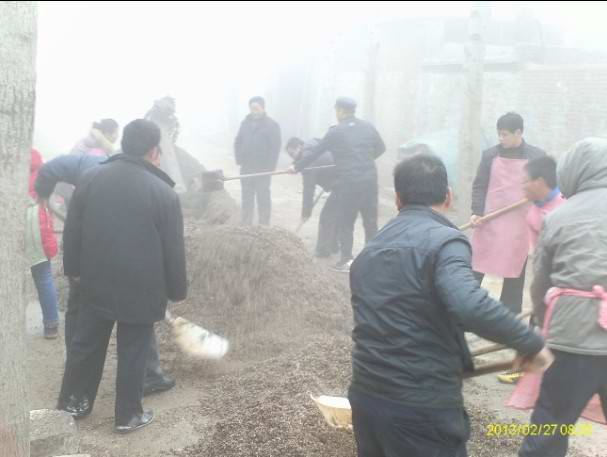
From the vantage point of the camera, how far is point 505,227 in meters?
5.08

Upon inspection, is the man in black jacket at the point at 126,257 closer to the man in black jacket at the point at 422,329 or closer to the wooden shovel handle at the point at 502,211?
the man in black jacket at the point at 422,329

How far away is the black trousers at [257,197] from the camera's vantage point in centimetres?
903

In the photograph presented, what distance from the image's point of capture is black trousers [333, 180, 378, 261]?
740cm

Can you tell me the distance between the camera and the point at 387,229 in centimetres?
233

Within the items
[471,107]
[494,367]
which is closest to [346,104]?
[471,107]

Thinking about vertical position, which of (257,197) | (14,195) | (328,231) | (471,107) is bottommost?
(328,231)

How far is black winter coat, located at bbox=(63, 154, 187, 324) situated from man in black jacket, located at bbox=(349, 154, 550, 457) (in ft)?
5.41

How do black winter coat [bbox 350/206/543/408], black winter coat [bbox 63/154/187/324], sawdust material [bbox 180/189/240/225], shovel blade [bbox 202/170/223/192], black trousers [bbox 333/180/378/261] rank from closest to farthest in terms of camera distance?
black winter coat [bbox 350/206/543/408] < black winter coat [bbox 63/154/187/324] < black trousers [bbox 333/180/378/261] < shovel blade [bbox 202/170/223/192] < sawdust material [bbox 180/189/240/225]

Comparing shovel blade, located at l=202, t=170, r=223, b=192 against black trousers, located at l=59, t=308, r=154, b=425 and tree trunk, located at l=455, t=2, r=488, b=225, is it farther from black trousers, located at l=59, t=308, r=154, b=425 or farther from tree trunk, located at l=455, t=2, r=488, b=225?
black trousers, located at l=59, t=308, r=154, b=425

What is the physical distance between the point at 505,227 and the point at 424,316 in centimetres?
315

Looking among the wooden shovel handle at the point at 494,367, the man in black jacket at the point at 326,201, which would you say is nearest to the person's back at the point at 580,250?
the wooden shovel handle at the point at 494,367

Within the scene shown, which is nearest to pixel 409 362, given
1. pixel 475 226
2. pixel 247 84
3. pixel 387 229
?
pixel 387 229
